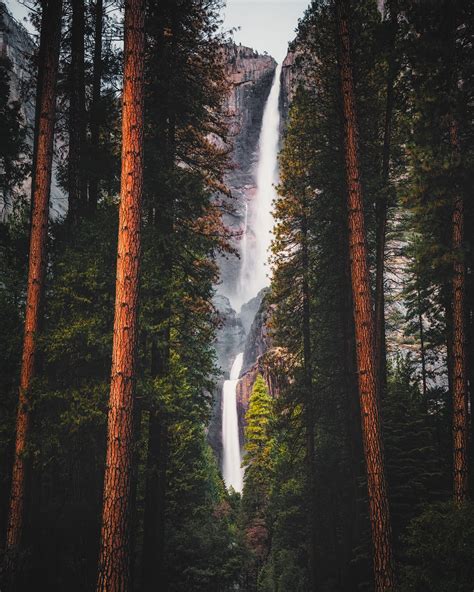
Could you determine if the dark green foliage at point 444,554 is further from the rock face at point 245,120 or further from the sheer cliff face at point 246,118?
the sheer cliff face at point 246,118

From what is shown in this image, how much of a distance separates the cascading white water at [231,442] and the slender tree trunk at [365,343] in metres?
39.2

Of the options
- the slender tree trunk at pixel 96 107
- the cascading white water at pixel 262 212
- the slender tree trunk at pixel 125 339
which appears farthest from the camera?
the cascading white water at pixel 262 212

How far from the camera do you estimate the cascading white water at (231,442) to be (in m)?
42.4

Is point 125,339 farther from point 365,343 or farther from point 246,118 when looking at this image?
point 246,118

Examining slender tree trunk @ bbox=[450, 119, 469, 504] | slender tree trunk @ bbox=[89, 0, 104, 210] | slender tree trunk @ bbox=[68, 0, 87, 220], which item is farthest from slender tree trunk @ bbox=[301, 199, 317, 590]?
slender tree trunk @ bbox=[68, 0, 87, 220]

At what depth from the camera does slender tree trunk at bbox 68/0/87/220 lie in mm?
8867

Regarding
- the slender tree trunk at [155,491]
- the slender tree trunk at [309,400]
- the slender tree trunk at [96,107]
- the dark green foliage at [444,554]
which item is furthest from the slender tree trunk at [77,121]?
the dark green foliage at [444,554]

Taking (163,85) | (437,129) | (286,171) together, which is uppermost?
(286,171)

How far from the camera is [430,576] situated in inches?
175

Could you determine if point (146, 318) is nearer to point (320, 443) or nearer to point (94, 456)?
point (94, 456)

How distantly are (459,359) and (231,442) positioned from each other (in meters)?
40.1

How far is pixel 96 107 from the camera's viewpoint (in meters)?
8.68

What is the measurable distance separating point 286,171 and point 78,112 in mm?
6742

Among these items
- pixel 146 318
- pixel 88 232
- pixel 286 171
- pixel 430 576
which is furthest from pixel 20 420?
pixel 286 171
